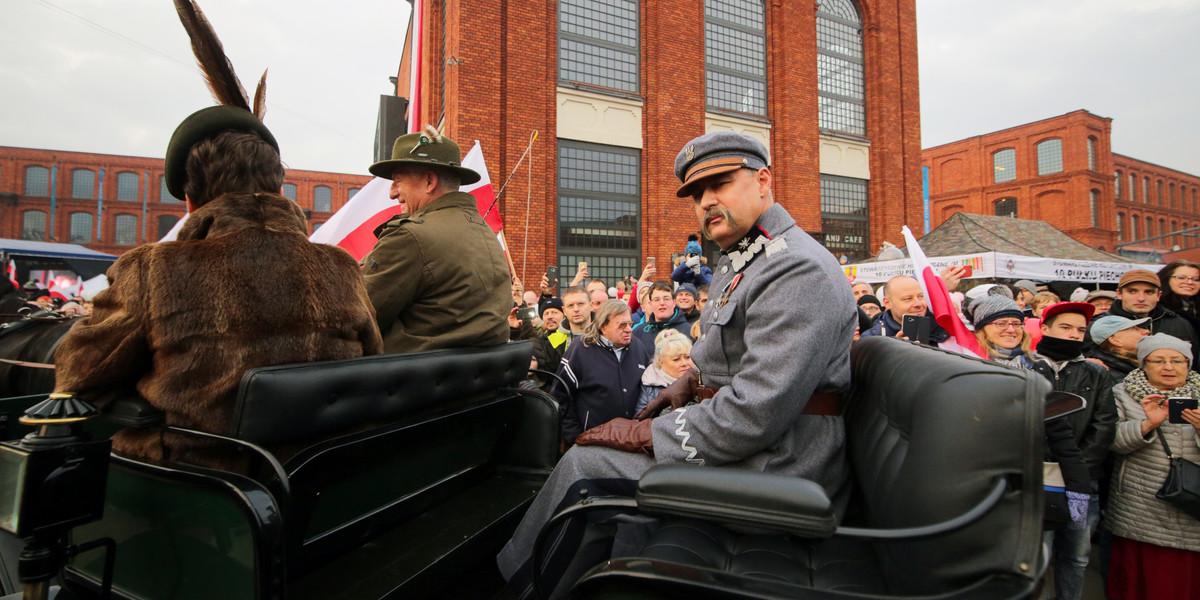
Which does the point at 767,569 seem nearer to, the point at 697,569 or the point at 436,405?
the point at 697,569

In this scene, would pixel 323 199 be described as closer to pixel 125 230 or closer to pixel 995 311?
pixel 125 230

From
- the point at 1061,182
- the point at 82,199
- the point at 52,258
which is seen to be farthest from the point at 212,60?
the point at 82,199

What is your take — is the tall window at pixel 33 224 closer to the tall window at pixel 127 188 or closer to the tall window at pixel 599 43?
the tall window at pixel 127 188

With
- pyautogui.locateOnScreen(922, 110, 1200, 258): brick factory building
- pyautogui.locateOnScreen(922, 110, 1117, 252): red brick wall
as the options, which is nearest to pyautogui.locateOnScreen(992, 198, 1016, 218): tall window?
pyautogui.locateOnScreen(922, 110, 1200, 258): brick factory building

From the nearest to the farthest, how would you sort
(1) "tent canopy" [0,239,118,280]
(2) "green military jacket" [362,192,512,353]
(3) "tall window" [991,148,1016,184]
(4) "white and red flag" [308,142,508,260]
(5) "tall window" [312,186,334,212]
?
(2) "green military jacket" [362,192,512,353]
(4) "white and red flag" [308,142,508,260]
(1) "tent canopy" [0,239,118,280]
(3) "tall window" [991,148,1016,184]
(5) "tall window" [312,186,334,212]

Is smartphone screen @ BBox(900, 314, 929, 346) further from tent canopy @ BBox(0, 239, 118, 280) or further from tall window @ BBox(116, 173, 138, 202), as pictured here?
tall window @ BBox(116, 173, 138, 202)

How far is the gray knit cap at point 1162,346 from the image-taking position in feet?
10.5

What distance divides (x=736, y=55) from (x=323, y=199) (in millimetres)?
44607

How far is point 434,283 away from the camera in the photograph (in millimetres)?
2561

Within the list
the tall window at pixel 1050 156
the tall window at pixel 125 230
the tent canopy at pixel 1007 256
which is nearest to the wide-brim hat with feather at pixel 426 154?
the tent canopy at pixel 1007 256

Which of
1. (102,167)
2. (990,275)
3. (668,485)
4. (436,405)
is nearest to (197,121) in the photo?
(436,405)

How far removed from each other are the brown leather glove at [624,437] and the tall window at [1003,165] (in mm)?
53432

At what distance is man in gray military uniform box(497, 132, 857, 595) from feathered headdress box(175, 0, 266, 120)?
1778 millimetres

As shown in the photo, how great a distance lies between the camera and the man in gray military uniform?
163 cm
